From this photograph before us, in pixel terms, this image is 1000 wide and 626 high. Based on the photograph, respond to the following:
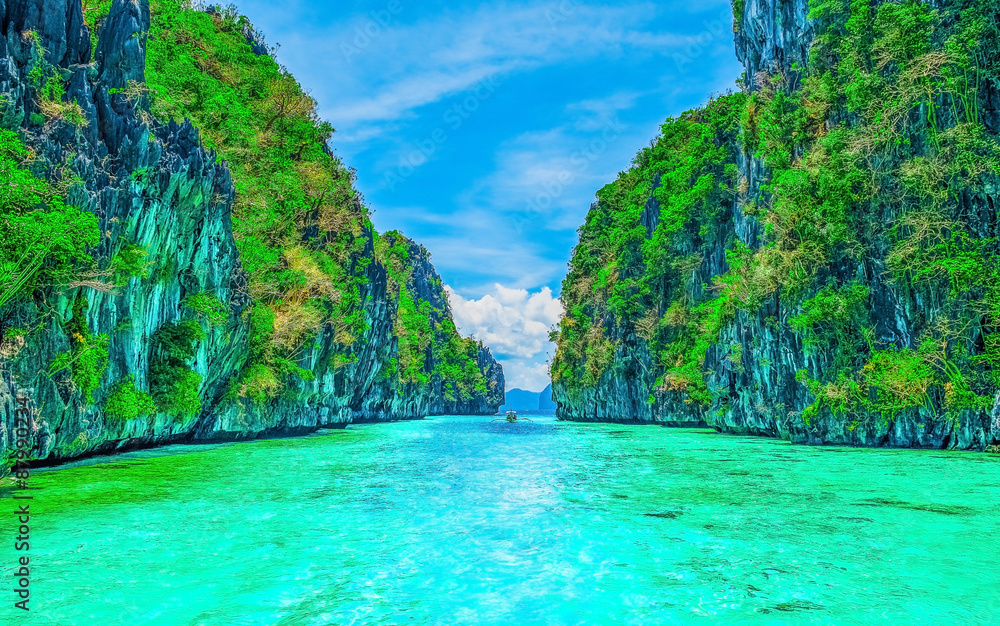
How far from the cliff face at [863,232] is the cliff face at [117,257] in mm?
22415

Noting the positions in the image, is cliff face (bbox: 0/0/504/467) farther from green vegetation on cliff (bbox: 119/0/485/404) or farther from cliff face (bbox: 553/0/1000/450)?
cliff face (bbox: 553/0/1000/450)

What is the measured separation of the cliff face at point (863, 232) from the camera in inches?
660

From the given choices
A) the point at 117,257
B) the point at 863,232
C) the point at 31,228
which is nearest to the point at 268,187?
the point at 117,257

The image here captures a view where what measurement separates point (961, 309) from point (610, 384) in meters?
31.4

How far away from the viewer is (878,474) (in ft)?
38.7

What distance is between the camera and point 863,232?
19391 millimetres

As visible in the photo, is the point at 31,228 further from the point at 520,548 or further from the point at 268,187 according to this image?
the point at 268,187

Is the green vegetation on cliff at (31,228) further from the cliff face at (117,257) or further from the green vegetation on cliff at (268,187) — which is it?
the green vegetation on cliff at (268,187)

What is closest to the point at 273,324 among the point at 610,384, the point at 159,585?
the point at 159,585

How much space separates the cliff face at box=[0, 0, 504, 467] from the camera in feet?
38.7

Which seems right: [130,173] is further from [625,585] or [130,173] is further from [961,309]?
[961,309]

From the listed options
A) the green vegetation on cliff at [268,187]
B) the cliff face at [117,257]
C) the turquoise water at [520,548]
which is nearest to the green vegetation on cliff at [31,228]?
the cliff face at [117,257]

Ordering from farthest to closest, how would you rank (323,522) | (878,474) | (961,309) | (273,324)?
(273,324) < (961,309) < (878,474) < (323,522)

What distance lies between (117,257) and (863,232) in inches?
961
